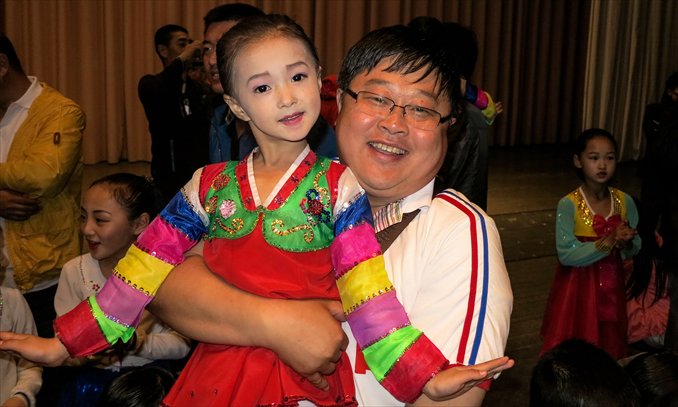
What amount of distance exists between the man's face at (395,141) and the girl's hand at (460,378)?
0.44 metres

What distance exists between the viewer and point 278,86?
5.15 ft

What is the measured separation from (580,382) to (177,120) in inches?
93.4

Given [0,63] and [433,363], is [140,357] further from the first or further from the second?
[433,363]

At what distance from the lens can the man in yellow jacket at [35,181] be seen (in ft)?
10.4

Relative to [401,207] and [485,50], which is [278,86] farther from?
[485,50]

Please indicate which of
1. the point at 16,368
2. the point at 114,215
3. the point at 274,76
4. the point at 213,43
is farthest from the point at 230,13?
the point at 274,76

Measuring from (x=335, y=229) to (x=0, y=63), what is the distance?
2276mm

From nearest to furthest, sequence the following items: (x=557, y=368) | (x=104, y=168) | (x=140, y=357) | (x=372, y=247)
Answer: (x=372, y=247)
(x=557, y=368)
(x=140, y=357)
(x=104, y=168)

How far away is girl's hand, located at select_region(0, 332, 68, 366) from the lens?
1511 millimetres

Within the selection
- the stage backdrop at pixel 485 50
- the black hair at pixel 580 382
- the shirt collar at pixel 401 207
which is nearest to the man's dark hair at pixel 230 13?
the shirt collar at pixel 401 207

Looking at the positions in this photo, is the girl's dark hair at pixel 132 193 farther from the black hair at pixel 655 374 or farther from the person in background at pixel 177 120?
the black hair at pixel 655 374

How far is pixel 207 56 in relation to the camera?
10.2 ft

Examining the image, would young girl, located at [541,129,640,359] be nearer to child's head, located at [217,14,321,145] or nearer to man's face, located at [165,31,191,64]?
child's head, located at [217,14,321,145]

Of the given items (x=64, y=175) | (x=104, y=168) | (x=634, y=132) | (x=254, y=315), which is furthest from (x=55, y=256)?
(x=634, y=132)
